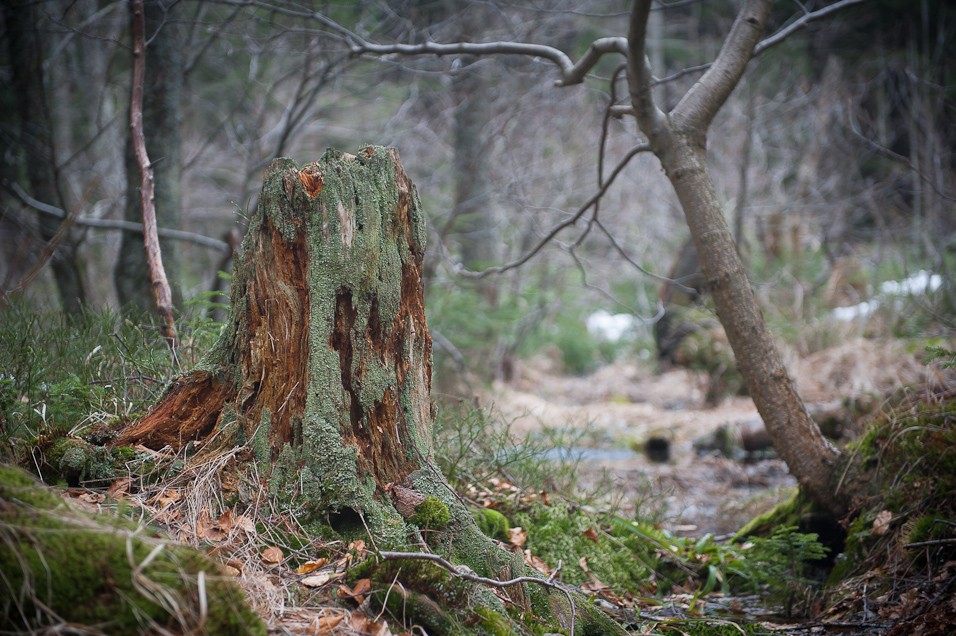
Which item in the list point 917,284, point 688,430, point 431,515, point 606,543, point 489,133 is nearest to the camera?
point 431,515

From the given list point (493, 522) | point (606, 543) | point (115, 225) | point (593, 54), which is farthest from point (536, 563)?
point (115, 225)

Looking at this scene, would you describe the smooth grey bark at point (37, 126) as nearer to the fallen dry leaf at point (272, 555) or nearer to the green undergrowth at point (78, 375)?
the green undergrowth at point (78, 375)

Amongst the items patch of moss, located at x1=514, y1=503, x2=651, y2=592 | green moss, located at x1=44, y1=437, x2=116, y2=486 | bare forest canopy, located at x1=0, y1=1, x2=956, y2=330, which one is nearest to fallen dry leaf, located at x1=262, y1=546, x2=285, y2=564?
green moss, located at x1=44, y1=437, x2=116, y2=486

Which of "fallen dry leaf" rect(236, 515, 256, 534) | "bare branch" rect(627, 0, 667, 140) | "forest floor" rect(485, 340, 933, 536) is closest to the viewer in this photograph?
"fallen dry leaf" rect(236, 515, 256, 534)

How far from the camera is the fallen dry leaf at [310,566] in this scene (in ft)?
7.98

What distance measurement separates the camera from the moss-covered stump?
167 cm

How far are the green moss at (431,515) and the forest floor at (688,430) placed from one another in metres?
1.64

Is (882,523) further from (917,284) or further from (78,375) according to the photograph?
(917,284)

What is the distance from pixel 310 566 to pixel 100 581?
83 centimetres

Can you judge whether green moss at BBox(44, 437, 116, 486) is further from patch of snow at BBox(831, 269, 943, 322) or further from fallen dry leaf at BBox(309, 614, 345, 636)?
patch of snow at BBox(831, 269, 943, 322)

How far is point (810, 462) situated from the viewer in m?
4.14

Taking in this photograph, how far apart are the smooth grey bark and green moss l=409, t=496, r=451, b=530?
5243 mm

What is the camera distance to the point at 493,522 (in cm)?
361

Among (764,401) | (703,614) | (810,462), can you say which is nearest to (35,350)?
(703,614)
